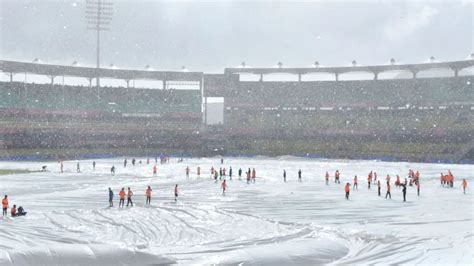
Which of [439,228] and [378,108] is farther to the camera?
[378,108]

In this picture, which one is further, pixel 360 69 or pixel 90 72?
pixel 90 72

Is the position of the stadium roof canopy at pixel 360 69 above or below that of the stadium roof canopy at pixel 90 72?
above

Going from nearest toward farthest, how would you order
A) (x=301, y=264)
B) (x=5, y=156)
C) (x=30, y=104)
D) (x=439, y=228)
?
(x=301, y=264), (x=439, y=228), (x=5, y=156), (x=30, y=104)

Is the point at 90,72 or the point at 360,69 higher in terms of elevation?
the point at 360,69

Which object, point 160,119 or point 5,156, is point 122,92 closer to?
point 160,119

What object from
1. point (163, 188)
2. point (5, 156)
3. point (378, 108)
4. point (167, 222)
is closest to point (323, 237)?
point (167, 222)

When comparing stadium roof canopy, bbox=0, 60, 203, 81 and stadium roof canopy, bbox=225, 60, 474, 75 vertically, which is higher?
stadium roof canopy, bbox=225, 60, 474, 75

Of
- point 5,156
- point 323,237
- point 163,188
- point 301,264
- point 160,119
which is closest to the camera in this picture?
point 301,264

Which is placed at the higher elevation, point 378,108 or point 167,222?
point 378,108
